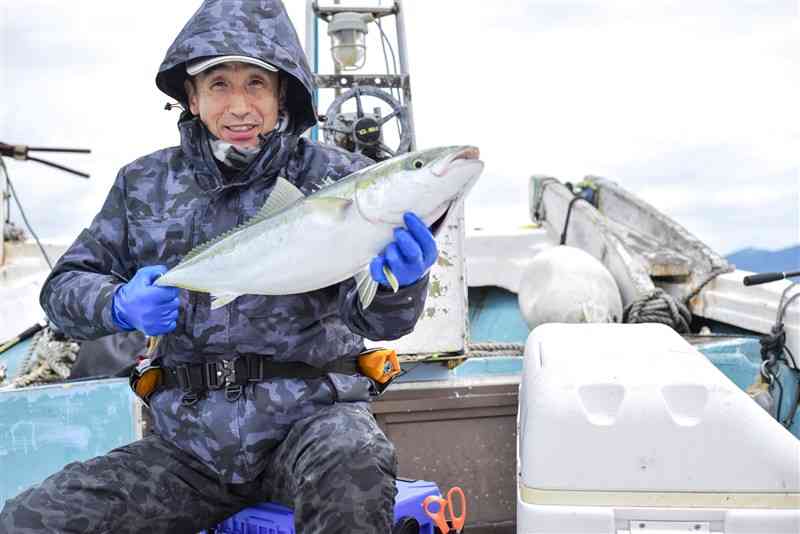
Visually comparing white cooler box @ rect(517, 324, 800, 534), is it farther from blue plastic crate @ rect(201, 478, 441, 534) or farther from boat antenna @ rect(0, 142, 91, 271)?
boat antenna @ rect(0, 142, 91, 271)

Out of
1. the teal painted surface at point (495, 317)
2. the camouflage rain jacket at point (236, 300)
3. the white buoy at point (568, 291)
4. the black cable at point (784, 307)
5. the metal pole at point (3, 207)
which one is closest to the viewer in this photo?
the camouflage rain jacket at point (236, 300)

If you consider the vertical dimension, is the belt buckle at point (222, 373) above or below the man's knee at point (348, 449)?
above

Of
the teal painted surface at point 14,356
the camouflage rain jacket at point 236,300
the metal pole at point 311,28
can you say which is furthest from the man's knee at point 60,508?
the metal pole at point 311,28

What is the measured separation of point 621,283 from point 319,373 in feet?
12.5

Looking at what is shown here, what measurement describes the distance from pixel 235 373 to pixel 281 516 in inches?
18.2

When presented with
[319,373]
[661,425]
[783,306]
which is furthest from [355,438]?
[783,306]

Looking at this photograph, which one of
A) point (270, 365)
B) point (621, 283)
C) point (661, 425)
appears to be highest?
point (270, 365)

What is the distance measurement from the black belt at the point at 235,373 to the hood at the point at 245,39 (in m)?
0.89

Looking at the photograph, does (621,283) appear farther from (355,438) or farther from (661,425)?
(355,438)

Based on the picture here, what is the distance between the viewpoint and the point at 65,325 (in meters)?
2.65

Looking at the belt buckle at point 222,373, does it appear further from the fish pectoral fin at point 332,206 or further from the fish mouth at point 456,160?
the fish mouth at point 456,160

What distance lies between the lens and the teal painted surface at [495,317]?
21.8 feet

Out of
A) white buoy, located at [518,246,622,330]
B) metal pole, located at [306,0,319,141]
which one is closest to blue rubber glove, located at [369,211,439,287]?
white buoy, located at [518,246,622,330]

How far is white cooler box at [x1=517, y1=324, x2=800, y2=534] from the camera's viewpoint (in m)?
2.45
